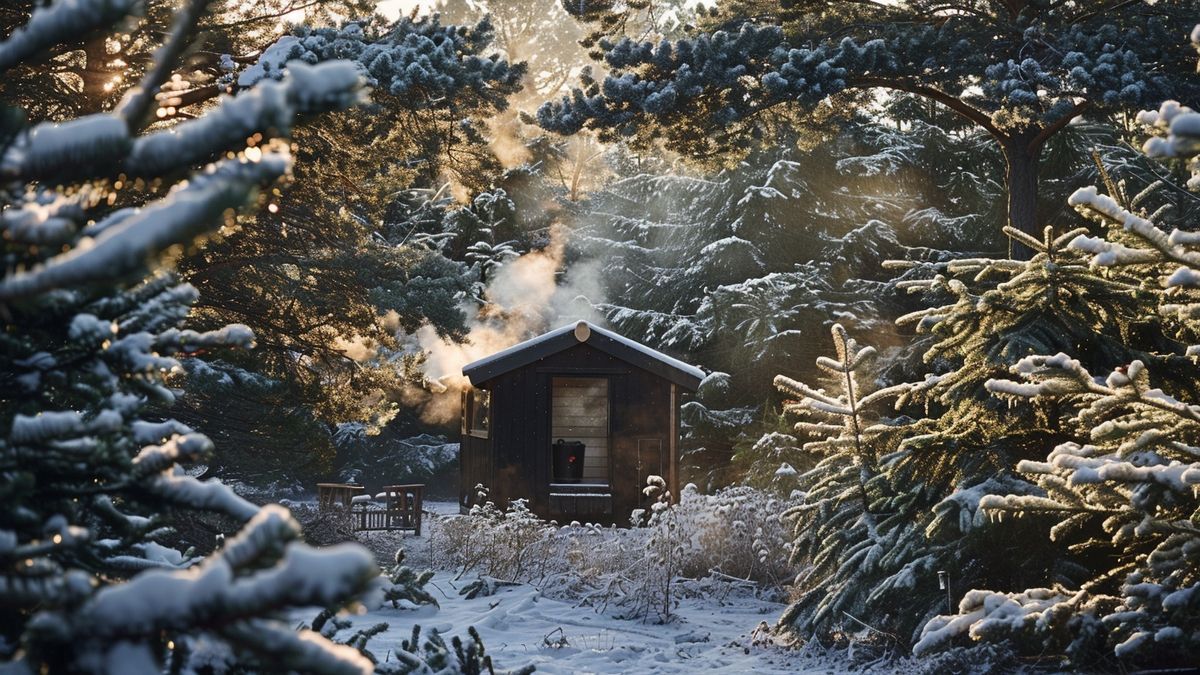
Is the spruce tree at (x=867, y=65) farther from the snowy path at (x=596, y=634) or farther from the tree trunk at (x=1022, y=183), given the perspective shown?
the snowy path at (x=596, y=634)

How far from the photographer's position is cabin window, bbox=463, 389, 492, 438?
19641 mm

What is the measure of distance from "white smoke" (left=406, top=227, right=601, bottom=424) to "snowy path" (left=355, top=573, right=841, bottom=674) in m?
17.2

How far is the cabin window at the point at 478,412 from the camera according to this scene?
19641 mm

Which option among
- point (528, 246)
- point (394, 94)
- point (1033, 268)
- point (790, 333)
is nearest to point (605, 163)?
point (528, 246)

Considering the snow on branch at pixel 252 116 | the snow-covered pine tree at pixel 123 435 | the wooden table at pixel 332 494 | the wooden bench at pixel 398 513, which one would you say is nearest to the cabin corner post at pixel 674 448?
the wooden bench at pixel 398 513

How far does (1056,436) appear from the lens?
6973mm

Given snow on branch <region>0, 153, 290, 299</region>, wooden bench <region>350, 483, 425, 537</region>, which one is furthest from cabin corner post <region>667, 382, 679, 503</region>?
snow on branch <region>0, 153, 290, 299</region>

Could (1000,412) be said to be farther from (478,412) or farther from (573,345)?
(478,412)

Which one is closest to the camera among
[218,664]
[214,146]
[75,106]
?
[214,146]

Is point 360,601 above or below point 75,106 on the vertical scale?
below

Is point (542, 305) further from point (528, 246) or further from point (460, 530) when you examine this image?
point (460, 530)

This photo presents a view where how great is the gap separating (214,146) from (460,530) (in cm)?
1179

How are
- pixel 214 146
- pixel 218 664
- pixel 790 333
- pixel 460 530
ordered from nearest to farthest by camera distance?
pixel 214 146 → pixel 218 664 → pixel 460 530 → pixel 790 333

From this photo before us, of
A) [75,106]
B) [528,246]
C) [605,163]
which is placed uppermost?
[605,163]
